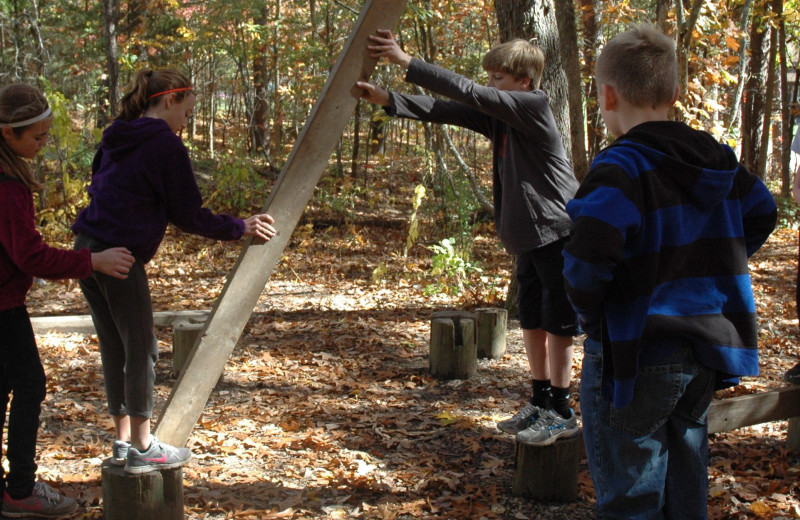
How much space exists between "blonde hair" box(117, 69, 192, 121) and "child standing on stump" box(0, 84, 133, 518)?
340mm

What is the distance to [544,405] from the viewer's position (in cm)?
356

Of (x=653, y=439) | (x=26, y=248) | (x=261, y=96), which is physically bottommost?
(x=653, y=439)

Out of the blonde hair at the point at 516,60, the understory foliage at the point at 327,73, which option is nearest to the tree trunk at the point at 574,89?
the understory foliage at the point at 327,73

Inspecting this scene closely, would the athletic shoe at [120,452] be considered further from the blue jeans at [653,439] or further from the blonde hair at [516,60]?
the blonde hair at [516,60]

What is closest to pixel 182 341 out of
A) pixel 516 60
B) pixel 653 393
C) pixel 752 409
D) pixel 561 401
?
pixel 561 401

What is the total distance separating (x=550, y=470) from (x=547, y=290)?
0.84m

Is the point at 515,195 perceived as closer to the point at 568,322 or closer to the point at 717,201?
the point at 568,322

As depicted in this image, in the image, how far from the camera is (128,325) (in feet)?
9.59

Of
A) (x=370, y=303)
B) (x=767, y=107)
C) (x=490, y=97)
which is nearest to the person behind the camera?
(x=490, y=97)

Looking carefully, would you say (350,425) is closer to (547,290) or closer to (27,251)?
(547,290)

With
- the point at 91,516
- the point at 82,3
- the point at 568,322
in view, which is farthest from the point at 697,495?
the point at 82,3

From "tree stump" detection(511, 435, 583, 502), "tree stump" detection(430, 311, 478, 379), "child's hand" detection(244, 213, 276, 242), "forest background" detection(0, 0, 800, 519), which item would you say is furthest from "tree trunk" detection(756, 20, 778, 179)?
"child's hand" detection(244, 213, 276, 242)

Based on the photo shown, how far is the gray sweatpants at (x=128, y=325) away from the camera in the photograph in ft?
9.53

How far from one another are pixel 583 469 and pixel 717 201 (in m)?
2.12
